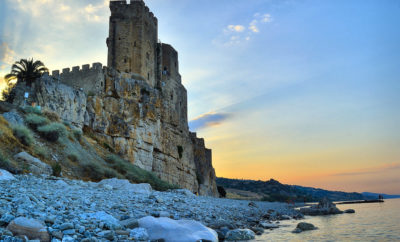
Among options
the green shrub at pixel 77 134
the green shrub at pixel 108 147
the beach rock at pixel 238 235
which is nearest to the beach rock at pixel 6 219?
the beach rock at pixel 238 235

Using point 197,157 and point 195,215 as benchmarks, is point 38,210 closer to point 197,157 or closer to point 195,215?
point 195,215

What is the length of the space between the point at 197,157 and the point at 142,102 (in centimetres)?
1983

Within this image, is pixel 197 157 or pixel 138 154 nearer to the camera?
pixel 138 154

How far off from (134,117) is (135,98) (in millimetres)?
2052

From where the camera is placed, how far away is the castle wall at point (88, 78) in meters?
27.1

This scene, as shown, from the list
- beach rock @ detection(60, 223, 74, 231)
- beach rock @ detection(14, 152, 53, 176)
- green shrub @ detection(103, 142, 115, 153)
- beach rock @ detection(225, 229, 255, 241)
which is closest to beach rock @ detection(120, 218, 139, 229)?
beach rock @ detection(60, 223, 74, 231)

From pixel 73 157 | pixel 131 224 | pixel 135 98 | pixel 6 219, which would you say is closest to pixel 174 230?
pixel 131 224

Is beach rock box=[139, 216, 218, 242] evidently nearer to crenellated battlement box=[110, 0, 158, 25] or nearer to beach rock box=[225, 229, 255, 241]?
beach rock box=[225, 229, 255, 241]

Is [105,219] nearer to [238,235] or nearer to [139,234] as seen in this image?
[139,234]

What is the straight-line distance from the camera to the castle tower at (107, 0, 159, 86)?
33.8 metres

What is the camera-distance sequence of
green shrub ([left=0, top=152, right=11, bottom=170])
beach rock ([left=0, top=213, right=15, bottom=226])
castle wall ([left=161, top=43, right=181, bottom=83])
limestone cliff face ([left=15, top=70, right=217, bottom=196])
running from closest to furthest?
1. beach rock ([left=0, top=213, right=15, bottom=226])
2. green shrub ([left=0, top=152, right=11, bottom=170])
3. limestone cliff face ([left=15, top=70, right=217, bottom=196])
4. castle wall ([left=161, top=43, right=181, bottom=83])

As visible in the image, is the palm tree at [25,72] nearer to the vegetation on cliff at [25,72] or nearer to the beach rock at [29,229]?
the vegetation on cliff at [25,72]

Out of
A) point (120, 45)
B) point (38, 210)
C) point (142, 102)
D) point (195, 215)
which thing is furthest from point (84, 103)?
point (38, 210)

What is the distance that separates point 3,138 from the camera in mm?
12523
